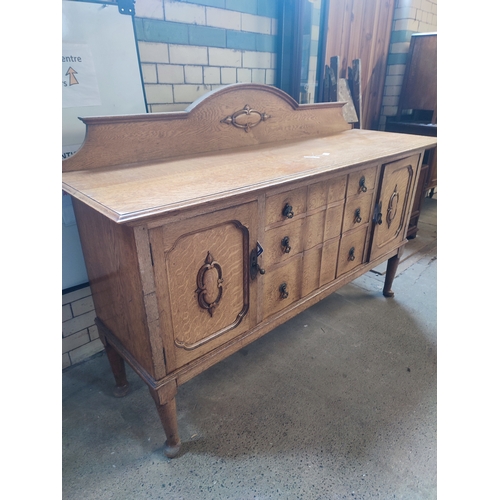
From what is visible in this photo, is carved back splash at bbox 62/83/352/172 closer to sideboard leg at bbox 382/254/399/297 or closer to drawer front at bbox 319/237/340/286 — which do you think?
drawer front at bbox 319/237/340/286

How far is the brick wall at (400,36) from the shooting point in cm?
323

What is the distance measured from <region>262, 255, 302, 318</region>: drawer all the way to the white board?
82 cm

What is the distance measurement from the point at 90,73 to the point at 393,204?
4.86 feet

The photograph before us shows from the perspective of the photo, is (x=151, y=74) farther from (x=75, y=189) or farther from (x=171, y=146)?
(x=75, y=189)

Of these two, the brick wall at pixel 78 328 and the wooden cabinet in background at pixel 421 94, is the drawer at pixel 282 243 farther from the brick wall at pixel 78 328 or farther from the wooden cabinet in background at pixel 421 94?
the wooden cabinet in background at pixel 421 94

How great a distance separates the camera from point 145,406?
148cm

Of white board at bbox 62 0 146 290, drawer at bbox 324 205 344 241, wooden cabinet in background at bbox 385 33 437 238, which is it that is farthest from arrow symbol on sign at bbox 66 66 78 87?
wooden cabinet in background at bbox 385 33 437 238

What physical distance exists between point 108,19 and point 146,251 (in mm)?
992

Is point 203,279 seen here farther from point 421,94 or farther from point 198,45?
point 421,94

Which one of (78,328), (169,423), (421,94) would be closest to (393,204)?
(169,423)

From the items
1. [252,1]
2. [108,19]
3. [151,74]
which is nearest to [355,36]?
[252,1]

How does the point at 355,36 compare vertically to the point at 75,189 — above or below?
above

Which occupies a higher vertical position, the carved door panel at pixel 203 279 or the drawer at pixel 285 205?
the drawer at pixel 285 205

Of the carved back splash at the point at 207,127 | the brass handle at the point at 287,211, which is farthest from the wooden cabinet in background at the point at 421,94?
the brass handle at the point at 287,211
